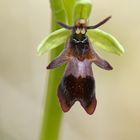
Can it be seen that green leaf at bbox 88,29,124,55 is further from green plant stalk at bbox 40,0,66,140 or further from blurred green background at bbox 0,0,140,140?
blurred green background at bbox 0,0,140,140

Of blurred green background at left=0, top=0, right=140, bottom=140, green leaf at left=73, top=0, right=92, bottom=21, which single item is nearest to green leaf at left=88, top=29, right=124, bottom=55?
green leaf at left=73, top=0, right=92, bottom=21

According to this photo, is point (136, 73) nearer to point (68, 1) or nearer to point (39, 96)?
point (39, 96)

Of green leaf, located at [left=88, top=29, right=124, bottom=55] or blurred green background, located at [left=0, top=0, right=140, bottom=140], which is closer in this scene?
green leaf, located at [left=88, top=29, right=124, bottom=55]

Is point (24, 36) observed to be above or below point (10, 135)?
above

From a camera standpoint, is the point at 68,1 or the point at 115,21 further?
the point at 115,21

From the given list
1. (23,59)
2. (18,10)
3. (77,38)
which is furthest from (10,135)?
(77,38)

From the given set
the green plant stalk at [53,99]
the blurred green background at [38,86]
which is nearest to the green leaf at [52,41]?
the green plant stalk at [53,99]

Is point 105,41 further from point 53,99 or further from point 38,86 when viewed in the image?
point 38,86

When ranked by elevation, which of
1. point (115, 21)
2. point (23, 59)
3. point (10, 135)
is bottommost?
point (10, 135)
